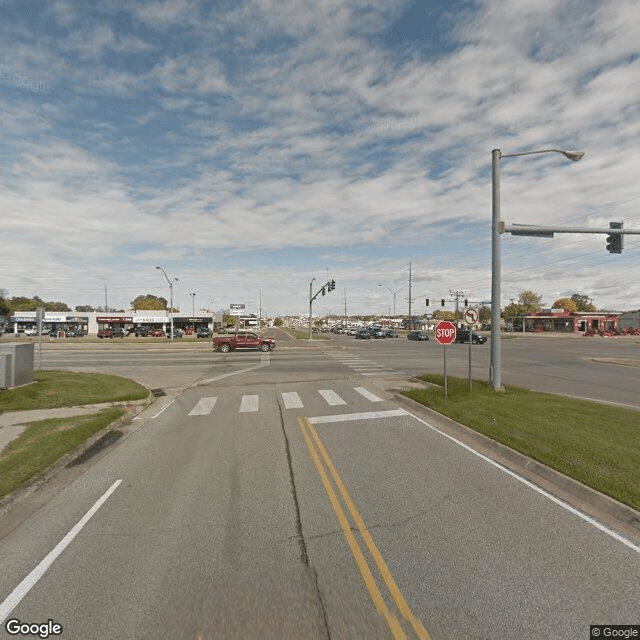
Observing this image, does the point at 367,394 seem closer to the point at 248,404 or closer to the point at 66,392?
the point at 248,404

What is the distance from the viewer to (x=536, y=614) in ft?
10.8

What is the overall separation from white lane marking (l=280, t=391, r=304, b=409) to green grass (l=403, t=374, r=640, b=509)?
12.1 ft

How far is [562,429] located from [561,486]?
288 centimetres

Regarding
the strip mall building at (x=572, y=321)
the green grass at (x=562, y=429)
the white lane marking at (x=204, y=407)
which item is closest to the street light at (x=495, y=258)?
the green grass at (x=562, y=429)

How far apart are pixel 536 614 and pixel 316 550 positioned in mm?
2087

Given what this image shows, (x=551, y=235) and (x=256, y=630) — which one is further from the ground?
(x=551, y=235)

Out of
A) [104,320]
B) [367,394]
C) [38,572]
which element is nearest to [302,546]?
[38,572]

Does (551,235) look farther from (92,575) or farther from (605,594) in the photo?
(92,575)

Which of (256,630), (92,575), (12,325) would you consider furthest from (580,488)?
(12,325)

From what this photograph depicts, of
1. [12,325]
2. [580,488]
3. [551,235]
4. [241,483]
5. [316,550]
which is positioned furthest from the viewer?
[12,325]

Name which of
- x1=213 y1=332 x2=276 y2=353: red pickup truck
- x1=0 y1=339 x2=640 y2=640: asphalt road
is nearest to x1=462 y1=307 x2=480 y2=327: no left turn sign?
x1=0 y1=339 x2=640 y2=640: asphalt road

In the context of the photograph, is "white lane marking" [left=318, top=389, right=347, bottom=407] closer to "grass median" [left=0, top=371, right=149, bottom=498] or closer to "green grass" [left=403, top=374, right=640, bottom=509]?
"green grass" [left=403, top=374, right=640, bottom=509]

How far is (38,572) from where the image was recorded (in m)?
3.91

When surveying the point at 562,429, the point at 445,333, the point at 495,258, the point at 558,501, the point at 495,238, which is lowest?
the point at 558,501
